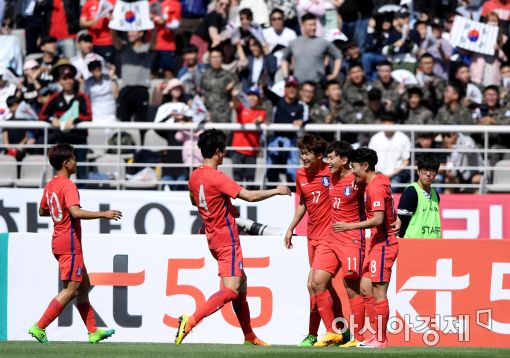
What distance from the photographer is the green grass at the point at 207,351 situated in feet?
38.4

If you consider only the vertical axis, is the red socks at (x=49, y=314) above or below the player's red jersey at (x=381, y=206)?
below

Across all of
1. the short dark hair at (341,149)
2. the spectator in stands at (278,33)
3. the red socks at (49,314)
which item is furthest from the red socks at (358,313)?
the spectator in stands at (278,33)

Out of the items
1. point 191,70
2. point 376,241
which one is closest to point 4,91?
point 191,70

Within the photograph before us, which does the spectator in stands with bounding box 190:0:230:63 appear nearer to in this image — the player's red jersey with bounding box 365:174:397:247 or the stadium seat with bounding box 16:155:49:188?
the stadium seat with bounding box 16:155:49:188

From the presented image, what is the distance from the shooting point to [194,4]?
23.4m

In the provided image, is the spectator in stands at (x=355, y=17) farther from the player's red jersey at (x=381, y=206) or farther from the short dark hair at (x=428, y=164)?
the player's red jersey at (x=381, y=206)

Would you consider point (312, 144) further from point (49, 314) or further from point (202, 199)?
point (49, 314)

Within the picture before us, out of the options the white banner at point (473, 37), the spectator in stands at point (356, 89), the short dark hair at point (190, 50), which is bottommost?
Result: the spectator in stands at point (356, 89)

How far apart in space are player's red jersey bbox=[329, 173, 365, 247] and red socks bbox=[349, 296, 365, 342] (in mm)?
582

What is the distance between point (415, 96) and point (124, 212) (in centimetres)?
487

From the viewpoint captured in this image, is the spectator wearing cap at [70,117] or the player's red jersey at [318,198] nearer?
the player's red jersey at [318,198]

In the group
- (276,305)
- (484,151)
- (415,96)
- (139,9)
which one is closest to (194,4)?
(139,9)

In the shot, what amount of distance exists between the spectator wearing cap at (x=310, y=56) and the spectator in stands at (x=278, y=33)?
79 centimetres

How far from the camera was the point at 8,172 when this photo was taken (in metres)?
19.7
